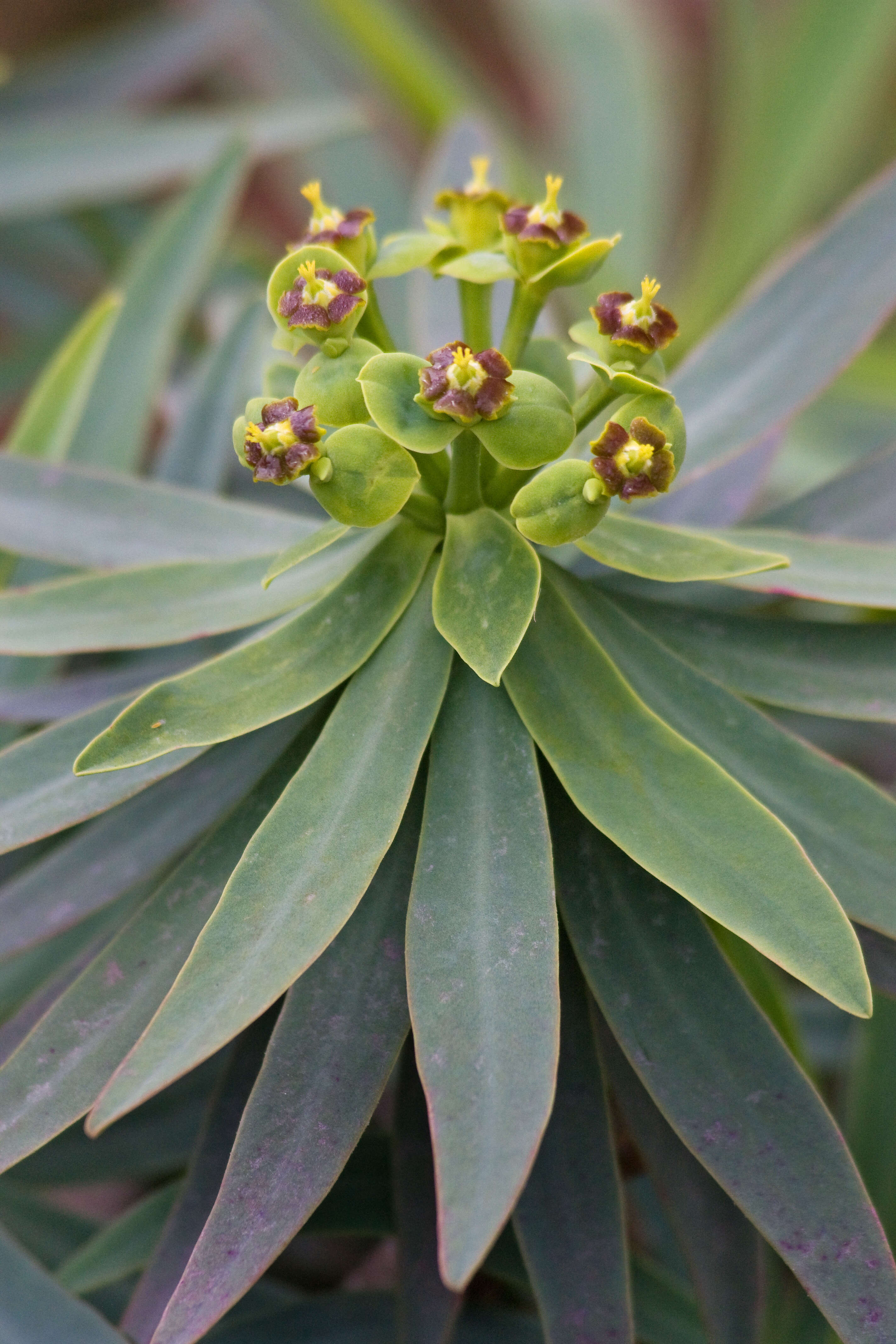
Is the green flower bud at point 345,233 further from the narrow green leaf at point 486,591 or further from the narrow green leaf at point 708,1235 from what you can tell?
the narrow green leaf at point 708,1235

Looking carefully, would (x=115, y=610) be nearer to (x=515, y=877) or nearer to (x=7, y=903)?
(x=7, y=903)

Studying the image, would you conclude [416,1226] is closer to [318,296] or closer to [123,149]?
[318,296]

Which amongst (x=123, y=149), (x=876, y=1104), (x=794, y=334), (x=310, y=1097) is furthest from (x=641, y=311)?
(x=123, y=149)

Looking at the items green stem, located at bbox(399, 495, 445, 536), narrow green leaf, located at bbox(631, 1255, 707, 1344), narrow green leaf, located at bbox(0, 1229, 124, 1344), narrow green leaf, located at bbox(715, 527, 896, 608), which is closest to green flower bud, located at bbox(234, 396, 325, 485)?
green stem, located at bbox(399, 495, 445, 536)

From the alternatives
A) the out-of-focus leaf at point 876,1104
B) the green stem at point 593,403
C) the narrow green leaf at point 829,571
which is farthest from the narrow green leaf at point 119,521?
the out-of-focus leaf at point 876,1104

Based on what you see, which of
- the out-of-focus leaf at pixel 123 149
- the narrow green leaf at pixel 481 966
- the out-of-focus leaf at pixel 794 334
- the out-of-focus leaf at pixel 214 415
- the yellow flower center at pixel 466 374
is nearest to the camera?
the narrow green leaf at pixel 481 966

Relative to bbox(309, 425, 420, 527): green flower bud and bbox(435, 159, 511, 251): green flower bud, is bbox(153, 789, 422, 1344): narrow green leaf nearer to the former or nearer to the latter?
bbox(309, 425, 420, 527): green flower bud
